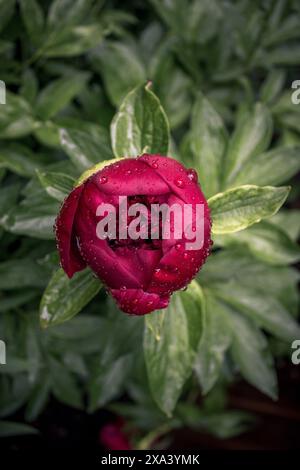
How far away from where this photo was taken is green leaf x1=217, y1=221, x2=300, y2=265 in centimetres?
84

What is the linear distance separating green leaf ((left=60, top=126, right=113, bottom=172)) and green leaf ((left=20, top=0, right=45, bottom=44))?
0.27m

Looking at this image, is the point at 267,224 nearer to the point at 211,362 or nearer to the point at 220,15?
the point at 211,362

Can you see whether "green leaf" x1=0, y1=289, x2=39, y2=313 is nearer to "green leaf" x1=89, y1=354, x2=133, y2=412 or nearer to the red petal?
"green leaf" x1=89, y1=354, x2=133, y2=412

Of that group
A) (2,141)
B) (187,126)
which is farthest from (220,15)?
(2,141)

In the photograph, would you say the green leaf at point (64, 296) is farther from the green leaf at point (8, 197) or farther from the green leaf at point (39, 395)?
the green leaf at point (39, 395)

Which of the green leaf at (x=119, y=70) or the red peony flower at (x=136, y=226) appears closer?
the red peony flower at (x=136, y=226)

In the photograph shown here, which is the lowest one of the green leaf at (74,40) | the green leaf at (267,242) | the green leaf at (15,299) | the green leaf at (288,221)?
the green leaf at (15,299)

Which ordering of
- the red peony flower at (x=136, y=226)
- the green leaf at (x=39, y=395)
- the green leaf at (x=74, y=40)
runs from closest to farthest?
1. the red peony flower at (x=136, y=226)
2. the green leaf at (x=74, y=40)
3. the green leaf at (x=39, y=395)

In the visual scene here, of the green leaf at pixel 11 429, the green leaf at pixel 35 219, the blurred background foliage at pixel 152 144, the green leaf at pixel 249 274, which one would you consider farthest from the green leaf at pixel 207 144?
the green leaf at pixel 11 429

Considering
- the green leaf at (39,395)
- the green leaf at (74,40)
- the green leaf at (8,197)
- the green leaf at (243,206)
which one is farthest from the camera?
the green leaf at (39,395)

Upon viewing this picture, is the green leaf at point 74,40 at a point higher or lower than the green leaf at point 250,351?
→ higher

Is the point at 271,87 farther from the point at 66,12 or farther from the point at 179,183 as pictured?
the point at 179,183

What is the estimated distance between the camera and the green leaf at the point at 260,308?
896 millimetres

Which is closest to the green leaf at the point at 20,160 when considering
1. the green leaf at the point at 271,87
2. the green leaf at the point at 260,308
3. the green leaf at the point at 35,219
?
the green leaf at the point at 35,219
